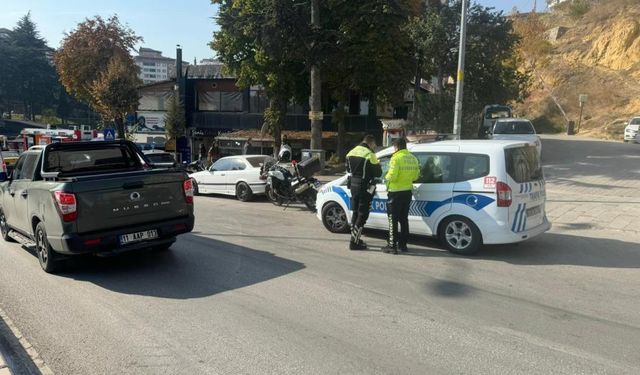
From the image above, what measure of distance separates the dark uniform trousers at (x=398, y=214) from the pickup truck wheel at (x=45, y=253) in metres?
4.80

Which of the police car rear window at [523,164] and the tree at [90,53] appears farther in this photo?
the tree at [90,53]

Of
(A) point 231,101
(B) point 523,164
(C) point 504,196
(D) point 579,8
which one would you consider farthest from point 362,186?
(D) point 579,8

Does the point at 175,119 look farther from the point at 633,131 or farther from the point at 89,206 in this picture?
the point at 633,131

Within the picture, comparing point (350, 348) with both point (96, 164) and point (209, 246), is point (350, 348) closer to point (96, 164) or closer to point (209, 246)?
point (209, 246)

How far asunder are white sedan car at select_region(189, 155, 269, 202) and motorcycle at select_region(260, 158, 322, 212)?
1082mm

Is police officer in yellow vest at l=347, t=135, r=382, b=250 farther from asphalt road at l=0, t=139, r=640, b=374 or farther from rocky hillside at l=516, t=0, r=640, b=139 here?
rocky hillside at l=516, t=0, r=640, b=139

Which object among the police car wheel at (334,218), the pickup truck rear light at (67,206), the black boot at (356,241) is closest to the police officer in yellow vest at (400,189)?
the black boot at (356,241)

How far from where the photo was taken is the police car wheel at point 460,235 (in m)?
7.84

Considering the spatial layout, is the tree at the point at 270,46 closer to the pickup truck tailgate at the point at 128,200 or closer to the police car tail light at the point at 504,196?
the pickup truck tailgate at the point at 128,200

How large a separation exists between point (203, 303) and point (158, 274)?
5.17 feet

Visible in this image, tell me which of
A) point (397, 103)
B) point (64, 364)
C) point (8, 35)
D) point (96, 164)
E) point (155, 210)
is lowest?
point (64, 364)

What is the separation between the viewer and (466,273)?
7008 mm

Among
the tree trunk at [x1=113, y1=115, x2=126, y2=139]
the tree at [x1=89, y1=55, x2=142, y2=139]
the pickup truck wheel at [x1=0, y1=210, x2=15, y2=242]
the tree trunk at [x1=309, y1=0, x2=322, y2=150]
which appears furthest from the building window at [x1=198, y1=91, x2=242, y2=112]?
the pickup truck wheel at [x1=0, y1=210, x2=15, y2=242]

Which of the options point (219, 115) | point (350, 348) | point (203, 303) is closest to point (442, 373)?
point (350, 348)
